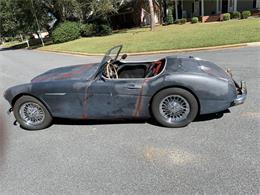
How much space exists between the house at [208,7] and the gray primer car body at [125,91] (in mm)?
27226

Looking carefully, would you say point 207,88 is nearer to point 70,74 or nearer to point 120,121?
point 120,121

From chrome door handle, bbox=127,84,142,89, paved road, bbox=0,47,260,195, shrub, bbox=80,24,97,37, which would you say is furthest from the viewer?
shrub, bbox=80,24,97,37

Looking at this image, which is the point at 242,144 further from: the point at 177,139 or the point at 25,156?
the point at 25,156

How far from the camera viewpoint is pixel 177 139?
407 cm

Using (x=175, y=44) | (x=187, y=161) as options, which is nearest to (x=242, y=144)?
(x=187, y=161)

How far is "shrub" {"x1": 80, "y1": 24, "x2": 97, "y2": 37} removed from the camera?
29141 millimetres

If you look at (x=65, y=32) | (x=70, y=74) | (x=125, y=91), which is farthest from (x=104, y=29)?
(x=125, y=91)

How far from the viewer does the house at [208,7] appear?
98.6ft

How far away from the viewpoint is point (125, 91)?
432 centimetres

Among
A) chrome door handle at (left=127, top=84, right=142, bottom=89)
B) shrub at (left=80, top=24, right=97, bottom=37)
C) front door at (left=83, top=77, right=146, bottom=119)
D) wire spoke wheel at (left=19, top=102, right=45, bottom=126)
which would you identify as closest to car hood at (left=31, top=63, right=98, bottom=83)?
front door at (left=83, top=77, right=146, bottom=119)

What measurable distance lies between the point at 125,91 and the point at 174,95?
2.48 ft

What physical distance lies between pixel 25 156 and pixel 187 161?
7.63 feet

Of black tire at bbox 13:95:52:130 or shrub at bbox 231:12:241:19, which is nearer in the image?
black tire at bbox 13:95:52:130

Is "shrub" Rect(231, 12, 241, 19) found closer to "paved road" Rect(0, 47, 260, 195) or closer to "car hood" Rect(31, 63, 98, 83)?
"paved road" Rect(0, 47, 260, 195)
